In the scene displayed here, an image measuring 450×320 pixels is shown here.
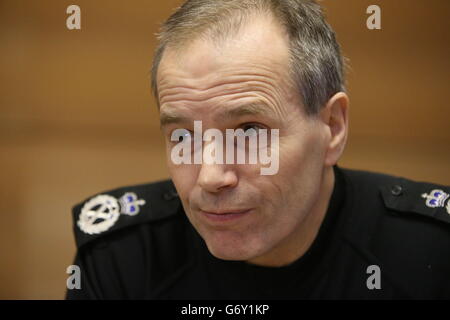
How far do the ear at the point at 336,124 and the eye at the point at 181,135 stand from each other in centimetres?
33

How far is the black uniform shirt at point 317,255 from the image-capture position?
1.32m

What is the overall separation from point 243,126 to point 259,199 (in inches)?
6.5

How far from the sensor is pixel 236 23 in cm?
111

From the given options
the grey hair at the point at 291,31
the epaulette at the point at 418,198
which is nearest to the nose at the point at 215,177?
the grey hair at the point at 291,31

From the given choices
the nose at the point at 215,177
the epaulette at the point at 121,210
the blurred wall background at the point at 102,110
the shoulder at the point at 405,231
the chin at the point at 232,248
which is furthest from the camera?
the blurred wall background at the point at 102,110

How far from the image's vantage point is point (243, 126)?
3.64ft

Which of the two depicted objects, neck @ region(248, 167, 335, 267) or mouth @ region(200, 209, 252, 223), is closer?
mouth @ region(200, 209, 252, 223)

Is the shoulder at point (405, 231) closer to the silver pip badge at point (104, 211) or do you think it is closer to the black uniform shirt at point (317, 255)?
the black uniform shirt at point (317, 255)

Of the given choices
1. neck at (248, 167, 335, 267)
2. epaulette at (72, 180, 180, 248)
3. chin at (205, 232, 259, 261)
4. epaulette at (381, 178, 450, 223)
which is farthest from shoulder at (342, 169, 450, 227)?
epaulette at (72, 180, 180, 248)

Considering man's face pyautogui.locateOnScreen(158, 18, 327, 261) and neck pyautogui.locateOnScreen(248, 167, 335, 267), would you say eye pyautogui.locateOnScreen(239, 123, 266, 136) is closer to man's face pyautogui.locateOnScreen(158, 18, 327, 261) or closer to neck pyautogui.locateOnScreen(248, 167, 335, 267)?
man's face pyautogui.locateOnScreen(158, 18, 327, 261)

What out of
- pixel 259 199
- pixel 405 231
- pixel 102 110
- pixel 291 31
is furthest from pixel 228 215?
pixel 102 110

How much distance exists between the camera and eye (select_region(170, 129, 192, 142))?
1.15 meters

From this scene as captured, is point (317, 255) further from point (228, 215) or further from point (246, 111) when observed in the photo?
point (246, 111)

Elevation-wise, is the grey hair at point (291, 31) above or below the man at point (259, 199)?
above
